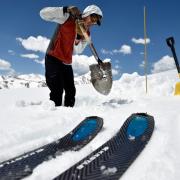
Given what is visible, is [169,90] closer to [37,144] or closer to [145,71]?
[145,71]

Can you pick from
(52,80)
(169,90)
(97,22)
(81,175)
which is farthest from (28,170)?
(169,90)

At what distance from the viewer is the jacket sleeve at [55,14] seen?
5656 mm

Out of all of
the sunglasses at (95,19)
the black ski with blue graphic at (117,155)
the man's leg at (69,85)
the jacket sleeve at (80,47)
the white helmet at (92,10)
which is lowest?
the black ski with blue graphic at (117,155)

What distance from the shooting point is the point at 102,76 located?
20.5ft

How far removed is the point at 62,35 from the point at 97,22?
2.36 feet

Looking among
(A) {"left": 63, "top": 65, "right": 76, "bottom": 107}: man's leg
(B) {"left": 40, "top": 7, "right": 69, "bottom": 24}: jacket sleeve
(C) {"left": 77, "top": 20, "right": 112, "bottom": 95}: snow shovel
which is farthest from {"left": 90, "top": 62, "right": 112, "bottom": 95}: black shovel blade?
(B) {"left": 40, "top": 7, "right": 69, "bottom": 24}: jacket sleeve

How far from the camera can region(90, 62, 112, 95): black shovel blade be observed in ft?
20.4

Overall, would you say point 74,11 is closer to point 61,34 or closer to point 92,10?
point 92,10

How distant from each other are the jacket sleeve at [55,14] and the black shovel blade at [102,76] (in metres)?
1.15

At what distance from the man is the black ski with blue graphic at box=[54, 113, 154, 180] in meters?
2.51

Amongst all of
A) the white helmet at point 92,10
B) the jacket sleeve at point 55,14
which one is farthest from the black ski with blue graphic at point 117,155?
the jacket sleeve at point 55,14

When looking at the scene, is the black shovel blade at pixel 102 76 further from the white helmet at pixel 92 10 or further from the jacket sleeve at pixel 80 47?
the white helmet at pixel 92 10

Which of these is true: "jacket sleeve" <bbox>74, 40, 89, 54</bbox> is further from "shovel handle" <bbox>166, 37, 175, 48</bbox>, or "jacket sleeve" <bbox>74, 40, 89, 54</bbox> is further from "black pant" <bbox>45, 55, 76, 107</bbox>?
"shovel handle" <bbox>166, 37, 175, 48</bbox>

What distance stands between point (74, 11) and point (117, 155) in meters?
3.72
